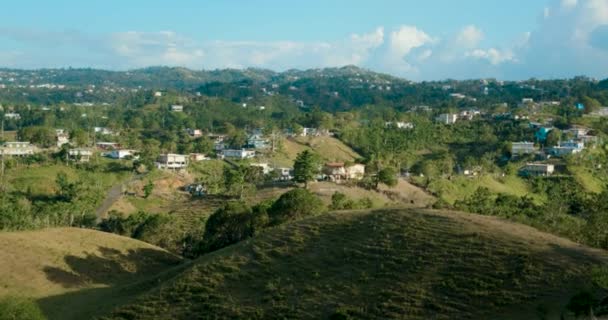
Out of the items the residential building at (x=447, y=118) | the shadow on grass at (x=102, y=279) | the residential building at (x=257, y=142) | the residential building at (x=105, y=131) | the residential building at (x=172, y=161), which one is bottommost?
the shadow on grass at (x=102, y=279)

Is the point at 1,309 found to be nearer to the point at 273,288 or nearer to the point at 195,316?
the point at 195,316

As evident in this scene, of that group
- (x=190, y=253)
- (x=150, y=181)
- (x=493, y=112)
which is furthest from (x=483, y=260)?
(x=493, y=112)

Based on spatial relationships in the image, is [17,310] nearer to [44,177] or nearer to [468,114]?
[44,177]

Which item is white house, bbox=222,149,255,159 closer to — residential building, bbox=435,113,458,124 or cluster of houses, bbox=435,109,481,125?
cluster of houses, bbox=435,109,481,125

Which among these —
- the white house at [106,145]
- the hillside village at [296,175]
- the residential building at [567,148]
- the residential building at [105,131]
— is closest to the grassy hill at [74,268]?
the hillside village at [296,175]

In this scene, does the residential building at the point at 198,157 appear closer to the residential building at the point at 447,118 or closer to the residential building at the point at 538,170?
the residential building at the point at 538,170

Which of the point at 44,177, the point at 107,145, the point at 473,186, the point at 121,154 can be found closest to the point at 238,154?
the point at 121,154

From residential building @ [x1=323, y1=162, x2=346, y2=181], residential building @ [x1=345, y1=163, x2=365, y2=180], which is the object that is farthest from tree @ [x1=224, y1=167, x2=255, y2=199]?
residential building @ [x1=345, y1=163, x2=365, y2=180]
